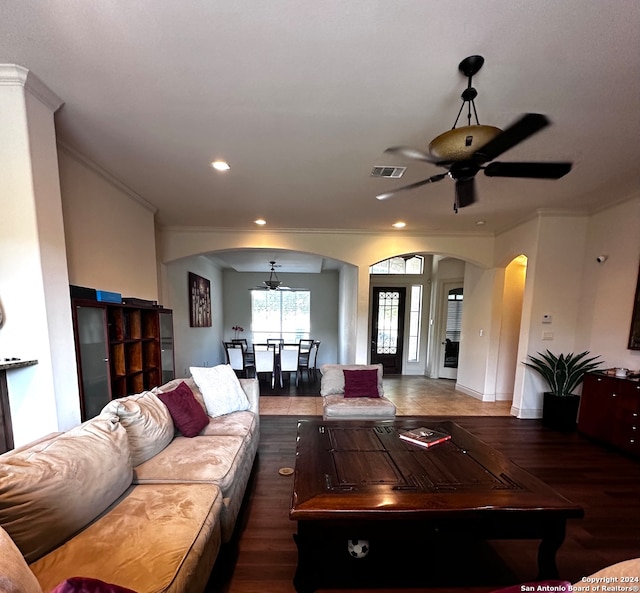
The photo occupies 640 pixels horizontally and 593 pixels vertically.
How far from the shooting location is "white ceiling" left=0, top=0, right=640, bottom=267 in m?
1.30

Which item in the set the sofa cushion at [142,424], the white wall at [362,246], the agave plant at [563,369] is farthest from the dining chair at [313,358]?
the sofa cushion at [142,424]

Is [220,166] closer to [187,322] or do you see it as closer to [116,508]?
[116,508]

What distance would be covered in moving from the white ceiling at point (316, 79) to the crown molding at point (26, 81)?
0.06 meters

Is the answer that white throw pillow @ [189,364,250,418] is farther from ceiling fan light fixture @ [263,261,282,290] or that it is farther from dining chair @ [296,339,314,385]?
ceiling fan light fixture @ [263,261,282,290]

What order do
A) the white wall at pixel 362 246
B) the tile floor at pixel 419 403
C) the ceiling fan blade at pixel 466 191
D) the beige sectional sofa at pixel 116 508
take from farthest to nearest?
the white wall at pixel 362 246
the tile floor at pixel 419 403
the ceiling fan blade at pixel 466 191
the beige sectional sofa at pixel 116 508

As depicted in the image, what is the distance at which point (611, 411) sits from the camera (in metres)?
3.09

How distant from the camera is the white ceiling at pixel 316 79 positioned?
4.26 feet

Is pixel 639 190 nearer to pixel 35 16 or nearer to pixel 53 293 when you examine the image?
pixel 35 16

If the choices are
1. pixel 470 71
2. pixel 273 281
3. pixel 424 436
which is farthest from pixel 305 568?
pixel 273 281

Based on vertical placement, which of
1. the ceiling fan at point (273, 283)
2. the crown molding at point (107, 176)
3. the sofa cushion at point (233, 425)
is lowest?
the sofa cushion at point (233, 425)

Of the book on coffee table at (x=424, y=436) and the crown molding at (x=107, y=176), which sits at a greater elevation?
the crown molding at (x=107, y=176)

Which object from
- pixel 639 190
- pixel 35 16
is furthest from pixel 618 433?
pixel 35 16

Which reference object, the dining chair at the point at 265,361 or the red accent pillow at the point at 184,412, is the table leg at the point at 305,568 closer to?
the red accent pillow at the point at 184,412

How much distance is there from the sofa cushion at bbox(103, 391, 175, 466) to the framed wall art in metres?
3.66
